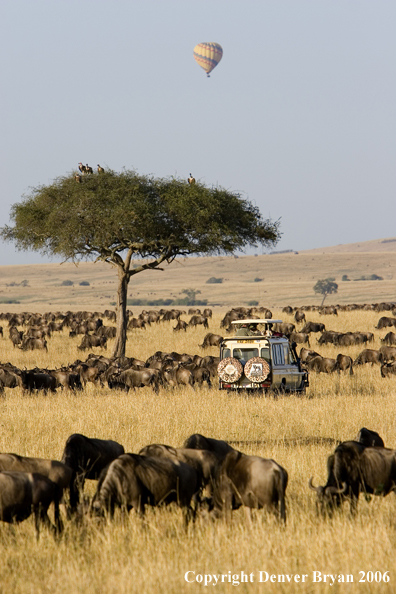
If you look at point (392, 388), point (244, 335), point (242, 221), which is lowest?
point (392, 388)

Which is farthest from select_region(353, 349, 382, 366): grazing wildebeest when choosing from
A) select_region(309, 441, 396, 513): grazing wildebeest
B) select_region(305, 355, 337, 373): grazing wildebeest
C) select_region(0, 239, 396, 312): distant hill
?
select_region(0, 239, 396, 312): distant hill

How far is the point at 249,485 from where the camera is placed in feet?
21.7

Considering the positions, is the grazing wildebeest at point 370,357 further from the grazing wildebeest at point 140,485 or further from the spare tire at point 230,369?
the grazing wildebeest at point 140,485

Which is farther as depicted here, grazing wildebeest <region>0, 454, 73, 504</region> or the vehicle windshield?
the vehicle windshield

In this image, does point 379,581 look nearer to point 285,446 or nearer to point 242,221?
point 285,446

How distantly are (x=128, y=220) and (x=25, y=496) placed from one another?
1910cm

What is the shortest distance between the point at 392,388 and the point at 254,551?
12.7 m

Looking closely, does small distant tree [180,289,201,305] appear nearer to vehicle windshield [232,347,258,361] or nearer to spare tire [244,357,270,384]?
vehicle windshield [232,347,258,361]

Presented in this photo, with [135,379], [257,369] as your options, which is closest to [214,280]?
[135,379]

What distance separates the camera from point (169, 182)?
27.0 m

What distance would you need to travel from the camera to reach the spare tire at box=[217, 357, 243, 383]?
1552cm

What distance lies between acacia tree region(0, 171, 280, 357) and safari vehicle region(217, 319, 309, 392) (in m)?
9.72

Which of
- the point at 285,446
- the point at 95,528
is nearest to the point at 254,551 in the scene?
the point at 95,528

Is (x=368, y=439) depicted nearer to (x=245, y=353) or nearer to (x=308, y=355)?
(x=245, y=353)
